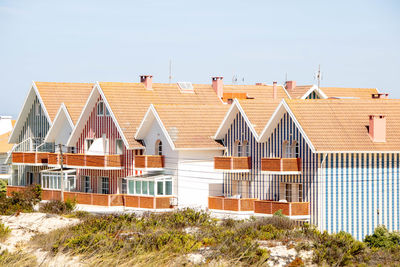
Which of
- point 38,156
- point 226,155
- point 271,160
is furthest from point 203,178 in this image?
point 38,156

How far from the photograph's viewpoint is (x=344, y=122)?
46.7m

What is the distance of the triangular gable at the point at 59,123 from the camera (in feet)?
188

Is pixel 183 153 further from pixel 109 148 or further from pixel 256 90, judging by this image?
pixel 256 90

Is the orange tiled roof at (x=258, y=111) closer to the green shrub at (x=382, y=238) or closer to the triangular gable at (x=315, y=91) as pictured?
the green shrub at (x=382, y=238)

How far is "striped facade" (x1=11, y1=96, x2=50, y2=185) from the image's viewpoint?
201 feet

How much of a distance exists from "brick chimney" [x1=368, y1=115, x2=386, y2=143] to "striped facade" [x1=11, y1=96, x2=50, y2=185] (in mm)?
23647

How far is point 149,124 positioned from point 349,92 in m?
28.4

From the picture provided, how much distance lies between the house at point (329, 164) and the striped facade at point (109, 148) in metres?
7.81

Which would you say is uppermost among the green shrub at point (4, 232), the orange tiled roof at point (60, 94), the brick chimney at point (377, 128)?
the orange tiled roof at point (60, 94)

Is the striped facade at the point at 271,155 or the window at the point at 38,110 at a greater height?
the window at the point at 38,110

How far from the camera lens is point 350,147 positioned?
1752 inches

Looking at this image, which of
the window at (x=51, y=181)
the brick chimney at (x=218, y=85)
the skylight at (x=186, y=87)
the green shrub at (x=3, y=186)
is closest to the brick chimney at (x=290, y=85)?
the brick chimney at (x=218, y=85)

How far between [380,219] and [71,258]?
22.8m

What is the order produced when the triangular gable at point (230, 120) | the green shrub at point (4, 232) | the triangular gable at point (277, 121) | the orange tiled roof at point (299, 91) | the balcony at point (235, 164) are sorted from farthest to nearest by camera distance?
the orange tiled roof at point (299, 91) → the balcony at point (235, 164) → the triangular gable at point (230, 120) → the triangular gable at point (277, 121) → the green shrub at point (4, 232)
